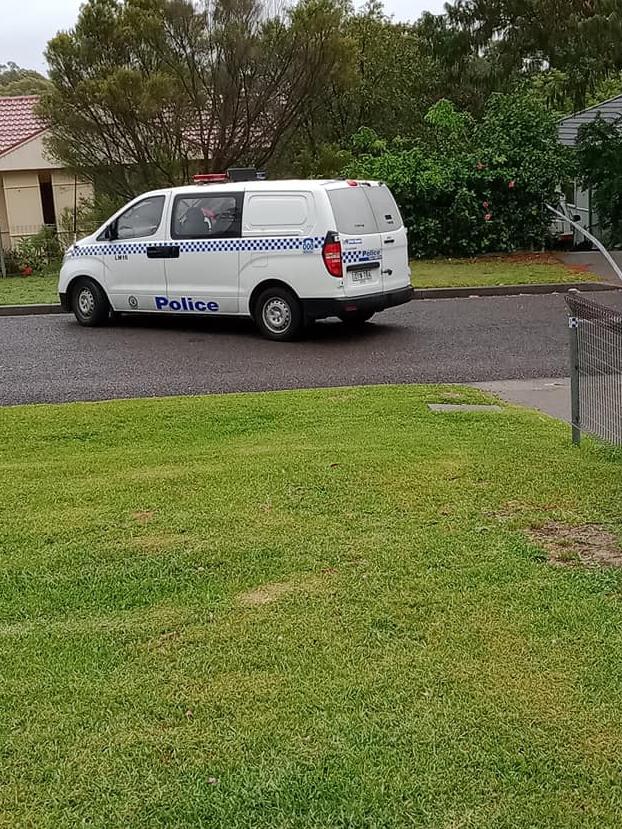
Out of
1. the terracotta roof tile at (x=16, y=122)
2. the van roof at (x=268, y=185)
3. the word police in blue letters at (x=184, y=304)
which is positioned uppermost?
the terracotta roof tile at (x=16, y=122)

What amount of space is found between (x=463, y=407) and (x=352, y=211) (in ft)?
15.1

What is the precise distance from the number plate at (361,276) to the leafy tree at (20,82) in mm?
12551

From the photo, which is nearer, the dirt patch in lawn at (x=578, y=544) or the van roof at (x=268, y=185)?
the dirt patch in lawn at (x=578, y=544)

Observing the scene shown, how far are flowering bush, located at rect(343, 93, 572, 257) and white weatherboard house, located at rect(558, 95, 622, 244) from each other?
1.99m

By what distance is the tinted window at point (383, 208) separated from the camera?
12.1 metres

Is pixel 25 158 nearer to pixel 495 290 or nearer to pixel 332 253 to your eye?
pixel 495 290

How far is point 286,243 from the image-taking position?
1177 cm

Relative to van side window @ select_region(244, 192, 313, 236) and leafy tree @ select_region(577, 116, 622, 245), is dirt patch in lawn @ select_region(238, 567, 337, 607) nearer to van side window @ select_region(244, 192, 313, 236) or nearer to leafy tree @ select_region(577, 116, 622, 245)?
van side window @ select_region(244, 192, 313, 236)

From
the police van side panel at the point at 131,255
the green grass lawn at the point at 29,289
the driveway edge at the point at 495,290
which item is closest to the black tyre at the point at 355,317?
the police van side panel at the point at 131,255

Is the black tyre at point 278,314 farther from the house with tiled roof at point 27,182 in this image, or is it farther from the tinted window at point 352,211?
the house with tiled roof at point 27,182

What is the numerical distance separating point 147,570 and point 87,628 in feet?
1.97

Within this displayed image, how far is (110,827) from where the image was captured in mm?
2682

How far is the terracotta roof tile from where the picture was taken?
2800 cm

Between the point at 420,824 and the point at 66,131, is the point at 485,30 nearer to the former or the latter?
the point at 66,131
